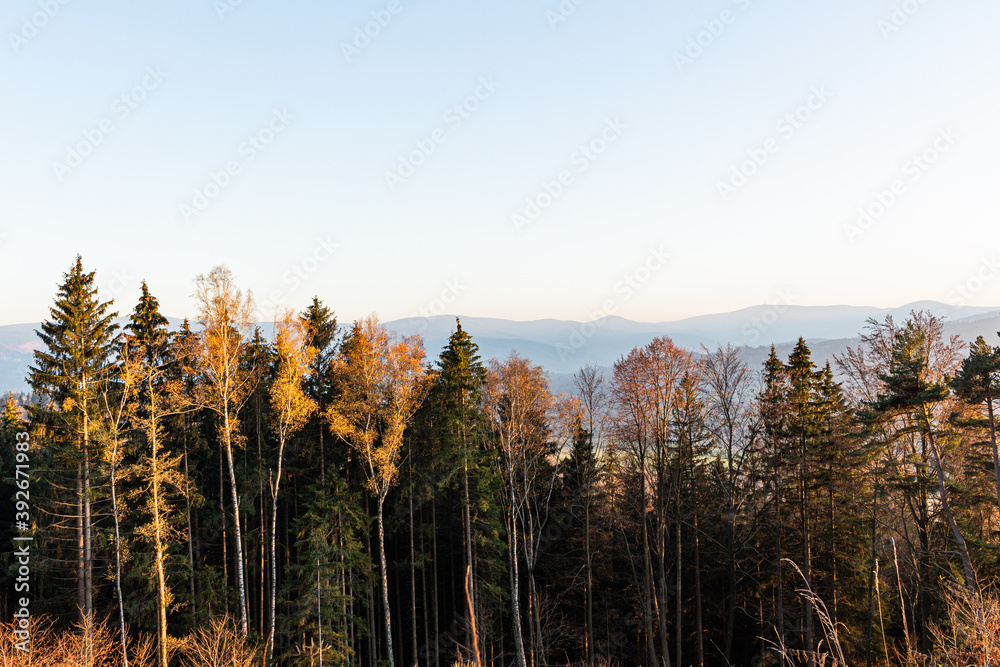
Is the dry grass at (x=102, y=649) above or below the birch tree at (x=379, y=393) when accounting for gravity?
below

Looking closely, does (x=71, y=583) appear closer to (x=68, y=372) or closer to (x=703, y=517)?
(x=68, y=372)

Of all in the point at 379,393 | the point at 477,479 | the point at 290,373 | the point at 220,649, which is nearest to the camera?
the point at 220,649

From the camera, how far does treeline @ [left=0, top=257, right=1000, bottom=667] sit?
18.6 metres

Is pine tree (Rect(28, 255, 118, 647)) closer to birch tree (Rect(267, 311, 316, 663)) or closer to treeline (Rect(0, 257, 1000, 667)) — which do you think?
treeline (Rect(0, 257, 1000, 667))

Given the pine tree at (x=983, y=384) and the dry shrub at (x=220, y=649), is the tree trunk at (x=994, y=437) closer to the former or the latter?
the pine tree at (x=983, y=384)

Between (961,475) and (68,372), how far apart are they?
→ 31454 mm

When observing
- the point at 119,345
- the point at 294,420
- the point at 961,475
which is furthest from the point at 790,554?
the point at 119,345

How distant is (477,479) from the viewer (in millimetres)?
25391

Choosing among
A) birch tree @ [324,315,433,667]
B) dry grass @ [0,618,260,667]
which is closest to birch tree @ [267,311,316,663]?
birch tree @ [324,315,433,667]

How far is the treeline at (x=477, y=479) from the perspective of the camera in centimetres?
1858

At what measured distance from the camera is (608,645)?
1124 inches
